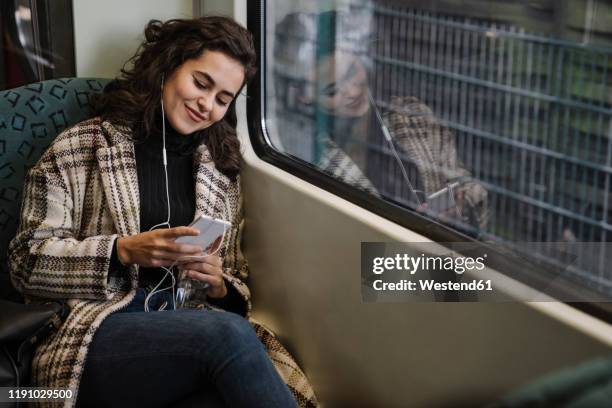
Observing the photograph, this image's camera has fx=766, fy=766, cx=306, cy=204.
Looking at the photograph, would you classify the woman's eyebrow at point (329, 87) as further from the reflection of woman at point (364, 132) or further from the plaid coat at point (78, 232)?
the plaid coat at point (78, 232)

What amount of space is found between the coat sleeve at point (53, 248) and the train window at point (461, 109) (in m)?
0.55

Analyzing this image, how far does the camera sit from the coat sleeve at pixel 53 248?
1.55 meters

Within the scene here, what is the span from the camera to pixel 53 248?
1.55 m

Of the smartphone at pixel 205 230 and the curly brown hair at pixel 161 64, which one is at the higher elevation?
the curly brown hair at pixel 161 64

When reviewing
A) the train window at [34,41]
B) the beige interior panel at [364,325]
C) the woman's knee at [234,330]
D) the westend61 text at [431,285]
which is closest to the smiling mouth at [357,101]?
the beige interior panel at [364,325]

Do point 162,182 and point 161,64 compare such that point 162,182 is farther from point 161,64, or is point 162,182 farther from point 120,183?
point 161,64

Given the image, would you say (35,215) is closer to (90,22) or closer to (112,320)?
(112,320)

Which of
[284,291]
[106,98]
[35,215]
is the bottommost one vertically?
[284,291]

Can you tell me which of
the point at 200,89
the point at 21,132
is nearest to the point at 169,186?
the point at 200,89

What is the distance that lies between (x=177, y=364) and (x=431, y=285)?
19.8 inches

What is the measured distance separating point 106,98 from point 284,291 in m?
0.61

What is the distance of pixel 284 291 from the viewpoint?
A: 1844 mm

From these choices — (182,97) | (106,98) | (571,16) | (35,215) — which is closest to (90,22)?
(106,98)

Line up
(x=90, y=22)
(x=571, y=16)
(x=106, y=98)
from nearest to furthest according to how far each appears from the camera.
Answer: (x=571, y=16), (x=106, y=98), (x=90, y=22)
